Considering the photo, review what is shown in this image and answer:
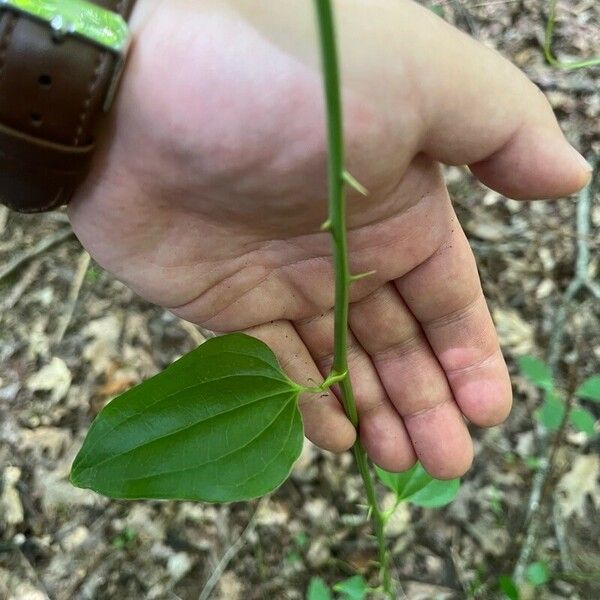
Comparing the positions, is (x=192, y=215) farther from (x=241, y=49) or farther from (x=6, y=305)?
(x=6, y=305)

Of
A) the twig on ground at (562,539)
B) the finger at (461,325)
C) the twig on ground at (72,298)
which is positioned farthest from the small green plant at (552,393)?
the twig on ground at (72,298)

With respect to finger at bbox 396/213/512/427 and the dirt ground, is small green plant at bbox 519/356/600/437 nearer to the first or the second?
finger at bbox 396/213/512/427

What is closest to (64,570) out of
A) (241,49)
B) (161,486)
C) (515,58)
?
(161,486)

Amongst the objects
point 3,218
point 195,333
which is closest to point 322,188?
point 195,333

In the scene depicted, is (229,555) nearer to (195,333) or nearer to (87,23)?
(195,333)

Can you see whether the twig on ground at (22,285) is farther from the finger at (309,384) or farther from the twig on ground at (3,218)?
the finger at (309,384)

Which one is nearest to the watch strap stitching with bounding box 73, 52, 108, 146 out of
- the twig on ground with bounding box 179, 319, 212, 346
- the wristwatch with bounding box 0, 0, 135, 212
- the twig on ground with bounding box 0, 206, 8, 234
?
the wristwatch with bounding box 0, 0, 135, 212
